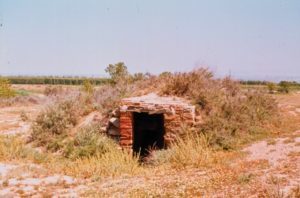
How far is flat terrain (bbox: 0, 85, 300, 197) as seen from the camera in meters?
5.71

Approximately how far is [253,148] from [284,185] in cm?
419

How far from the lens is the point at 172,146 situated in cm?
983

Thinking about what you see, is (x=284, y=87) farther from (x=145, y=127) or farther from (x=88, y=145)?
(x=88, y=145)

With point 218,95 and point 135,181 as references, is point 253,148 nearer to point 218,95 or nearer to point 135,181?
point 218,95

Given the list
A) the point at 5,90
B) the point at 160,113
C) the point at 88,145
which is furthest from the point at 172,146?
the point at 5,90

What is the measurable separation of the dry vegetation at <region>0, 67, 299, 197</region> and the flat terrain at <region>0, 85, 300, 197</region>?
0.02 m

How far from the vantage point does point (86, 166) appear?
827 cm

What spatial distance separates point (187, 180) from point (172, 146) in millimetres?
3284

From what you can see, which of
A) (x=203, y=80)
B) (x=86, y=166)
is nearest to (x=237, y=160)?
(x=86, y=166)

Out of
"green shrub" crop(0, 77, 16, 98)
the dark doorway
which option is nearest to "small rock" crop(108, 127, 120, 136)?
the dark doorway

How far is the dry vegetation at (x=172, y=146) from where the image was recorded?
6176 mm

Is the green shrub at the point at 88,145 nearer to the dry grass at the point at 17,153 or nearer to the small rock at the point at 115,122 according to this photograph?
the small rock at the point at 115,122

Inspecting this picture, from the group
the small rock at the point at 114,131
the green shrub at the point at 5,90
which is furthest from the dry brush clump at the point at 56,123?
the green shrub at the point at 5,90

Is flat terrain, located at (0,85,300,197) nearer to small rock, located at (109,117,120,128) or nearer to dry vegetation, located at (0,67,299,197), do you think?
dry vegetation, located at (0,67,299,197)
